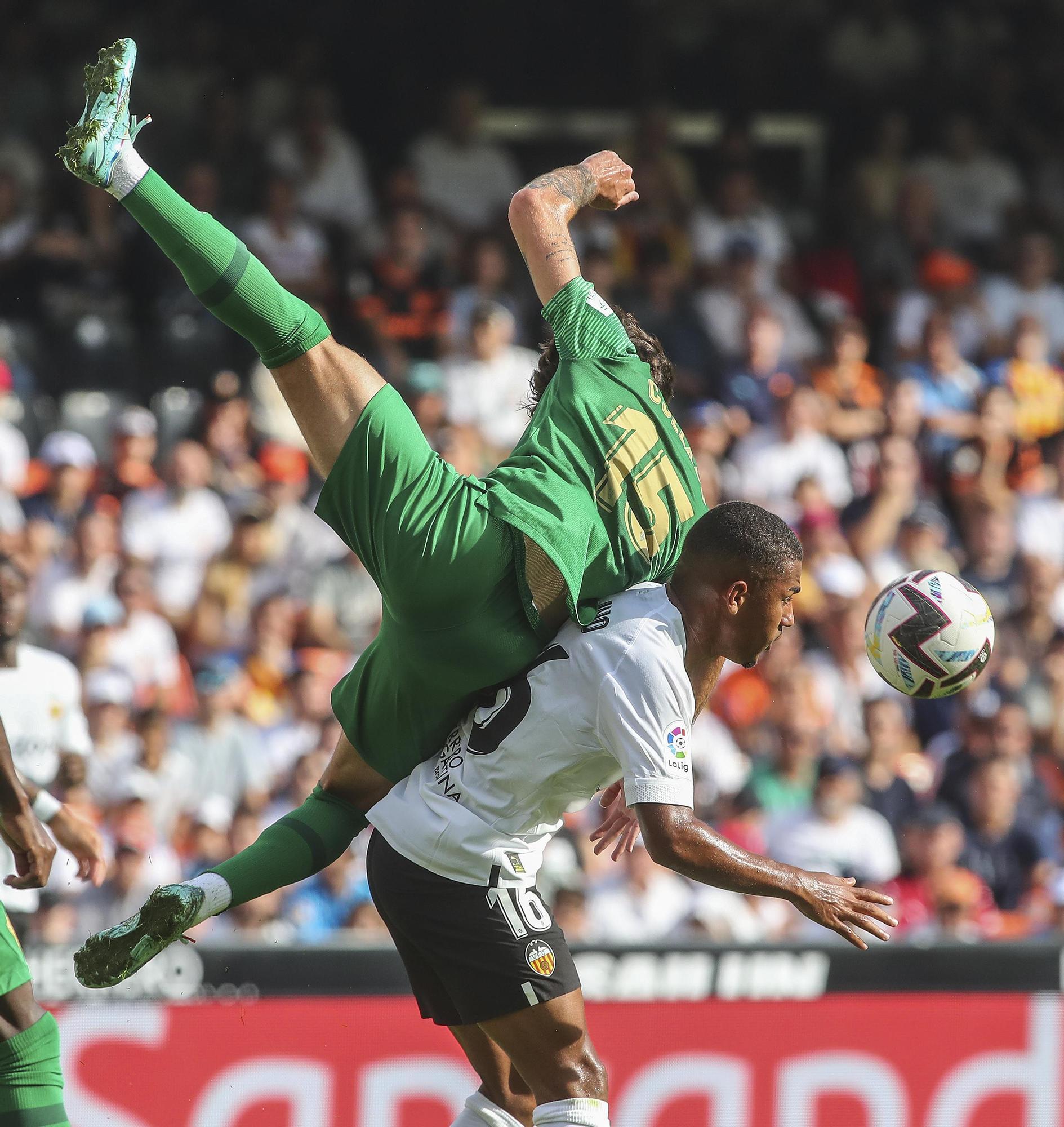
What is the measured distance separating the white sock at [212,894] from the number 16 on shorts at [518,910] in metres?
0.74

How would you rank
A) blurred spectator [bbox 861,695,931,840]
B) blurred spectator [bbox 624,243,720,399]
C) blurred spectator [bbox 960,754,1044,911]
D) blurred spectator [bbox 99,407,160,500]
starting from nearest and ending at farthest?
blurred spectator [bbox 960,754,1044,911] → blurred spectator [bbox 861,695,931,840] → blurred spectator [bbox 99,407,160,500] → blurred spectator [bbox 624,243,720,399]

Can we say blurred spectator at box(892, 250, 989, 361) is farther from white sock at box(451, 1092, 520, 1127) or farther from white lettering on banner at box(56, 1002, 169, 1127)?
white sock at box(451, 1092, 520, 1127)

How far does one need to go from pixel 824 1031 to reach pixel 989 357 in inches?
261

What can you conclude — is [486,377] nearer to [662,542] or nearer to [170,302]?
[170,302]

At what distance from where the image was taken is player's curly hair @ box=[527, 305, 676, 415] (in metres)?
5.10

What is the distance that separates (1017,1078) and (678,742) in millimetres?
2934

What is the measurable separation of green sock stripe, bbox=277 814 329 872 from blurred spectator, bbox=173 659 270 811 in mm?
3505

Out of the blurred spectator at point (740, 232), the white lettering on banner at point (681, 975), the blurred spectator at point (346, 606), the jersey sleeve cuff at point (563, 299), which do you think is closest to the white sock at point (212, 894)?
the jersey sleeve cuff at point (563, 299)

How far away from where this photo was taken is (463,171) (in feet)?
39.9

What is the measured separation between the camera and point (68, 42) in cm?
1245

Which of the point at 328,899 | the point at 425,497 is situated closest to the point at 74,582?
the point at 328,899

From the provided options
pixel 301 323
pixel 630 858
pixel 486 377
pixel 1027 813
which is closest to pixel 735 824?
pixel 630 858

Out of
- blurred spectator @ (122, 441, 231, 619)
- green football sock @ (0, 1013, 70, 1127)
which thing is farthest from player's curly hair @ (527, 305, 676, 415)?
blurred spectator @ (122, 441, 231, 619)

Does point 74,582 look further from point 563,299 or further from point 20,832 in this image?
point 563,299
